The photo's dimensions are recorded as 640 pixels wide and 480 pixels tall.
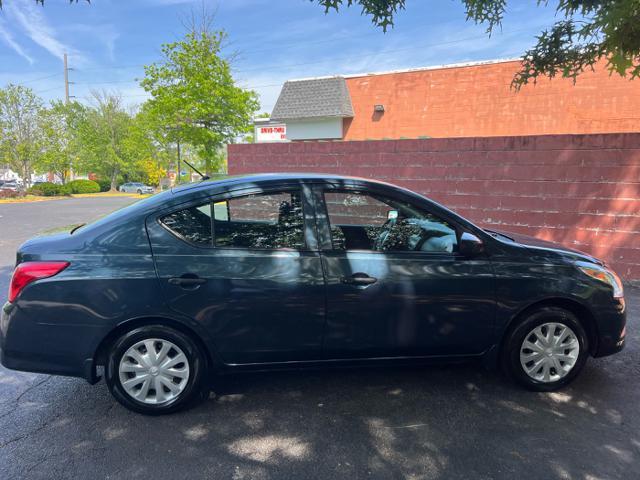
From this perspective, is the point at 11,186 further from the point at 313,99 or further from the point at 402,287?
the point at 402,287

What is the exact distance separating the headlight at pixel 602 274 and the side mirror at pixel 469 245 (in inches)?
33.6

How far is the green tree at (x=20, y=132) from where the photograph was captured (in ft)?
90.4

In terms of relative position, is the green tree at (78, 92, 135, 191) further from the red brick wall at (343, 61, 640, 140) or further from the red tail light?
the red tail light

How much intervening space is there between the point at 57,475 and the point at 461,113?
1666 cm

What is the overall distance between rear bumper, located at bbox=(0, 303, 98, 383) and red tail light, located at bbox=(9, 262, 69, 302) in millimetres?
123

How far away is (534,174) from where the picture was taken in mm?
6797


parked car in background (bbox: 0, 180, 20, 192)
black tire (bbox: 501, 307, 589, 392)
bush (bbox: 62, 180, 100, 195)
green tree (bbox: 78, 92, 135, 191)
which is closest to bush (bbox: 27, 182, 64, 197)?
bush (bbox: 62, 180, 100, 195)

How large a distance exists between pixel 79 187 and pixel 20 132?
26.8 feet

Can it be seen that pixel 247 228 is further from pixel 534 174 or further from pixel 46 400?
pixel 534 174

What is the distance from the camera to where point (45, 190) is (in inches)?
1165

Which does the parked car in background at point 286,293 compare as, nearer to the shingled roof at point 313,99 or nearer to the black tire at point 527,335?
the black tire at point 527,335

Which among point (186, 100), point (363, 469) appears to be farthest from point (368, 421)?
point (186, 100)

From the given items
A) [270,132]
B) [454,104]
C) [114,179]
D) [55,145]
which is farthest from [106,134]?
[454,104]

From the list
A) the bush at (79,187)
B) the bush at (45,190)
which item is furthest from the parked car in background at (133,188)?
the bush at (45,190)
